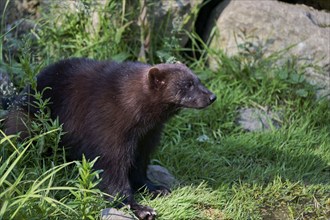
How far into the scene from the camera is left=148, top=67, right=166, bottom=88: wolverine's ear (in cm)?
496

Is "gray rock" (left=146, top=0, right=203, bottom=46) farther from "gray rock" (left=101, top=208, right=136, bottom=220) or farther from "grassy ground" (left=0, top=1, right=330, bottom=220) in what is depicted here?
"gray rock" (left=101, top=208, right=136, bottom=220)

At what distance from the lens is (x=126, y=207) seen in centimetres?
478

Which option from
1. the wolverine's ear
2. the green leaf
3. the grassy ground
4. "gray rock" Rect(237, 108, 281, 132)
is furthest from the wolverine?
the green leaf

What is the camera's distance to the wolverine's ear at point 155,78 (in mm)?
4961

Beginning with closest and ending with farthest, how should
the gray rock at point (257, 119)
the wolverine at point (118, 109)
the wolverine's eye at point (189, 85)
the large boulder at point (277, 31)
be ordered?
the wolverine at point (118, 109)
the wolverine's eye at point (189, 85)
the gray rock at point (257, 119)
the large boulder at point (277, 31)

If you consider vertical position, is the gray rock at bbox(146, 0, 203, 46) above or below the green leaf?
above

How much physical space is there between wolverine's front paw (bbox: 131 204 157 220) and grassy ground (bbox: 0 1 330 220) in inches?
5.3

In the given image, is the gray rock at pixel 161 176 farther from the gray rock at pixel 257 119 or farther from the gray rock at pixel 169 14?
the gray rock at pixel 169 14

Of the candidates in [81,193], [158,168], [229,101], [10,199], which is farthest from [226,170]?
[10,199]

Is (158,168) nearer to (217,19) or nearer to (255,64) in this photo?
(255,64)

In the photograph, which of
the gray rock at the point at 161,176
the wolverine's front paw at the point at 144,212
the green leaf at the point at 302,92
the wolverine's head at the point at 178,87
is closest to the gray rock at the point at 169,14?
the green leaf at the point at 302,92

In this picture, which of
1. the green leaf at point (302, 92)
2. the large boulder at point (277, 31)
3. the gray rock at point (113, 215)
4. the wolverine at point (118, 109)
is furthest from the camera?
the large boulder at point (277, 31)

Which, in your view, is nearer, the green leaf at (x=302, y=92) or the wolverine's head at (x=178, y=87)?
the wolverine's head at (x=178, y=87)

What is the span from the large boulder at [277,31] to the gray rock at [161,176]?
2.02 metres
